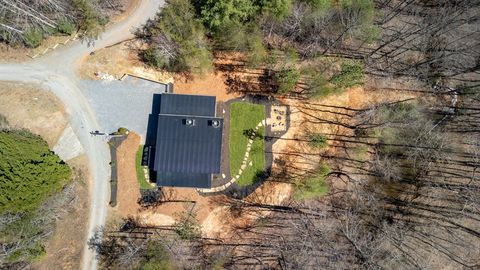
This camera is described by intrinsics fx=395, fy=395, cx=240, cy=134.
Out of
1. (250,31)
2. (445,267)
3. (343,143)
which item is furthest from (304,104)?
(445,267)

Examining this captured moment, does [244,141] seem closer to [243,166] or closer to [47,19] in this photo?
[243,166]

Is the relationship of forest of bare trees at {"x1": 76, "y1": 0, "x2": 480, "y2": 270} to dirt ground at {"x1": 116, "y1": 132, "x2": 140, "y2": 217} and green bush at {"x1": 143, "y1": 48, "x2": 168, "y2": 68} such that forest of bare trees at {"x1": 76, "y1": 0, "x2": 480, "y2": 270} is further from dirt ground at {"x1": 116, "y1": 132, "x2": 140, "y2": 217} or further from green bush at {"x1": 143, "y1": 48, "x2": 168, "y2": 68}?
dirt ground at {"x1": 116, "y1": 132, "x2": 140, "y2": 217}

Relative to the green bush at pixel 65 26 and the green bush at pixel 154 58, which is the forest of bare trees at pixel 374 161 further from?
the green bush at pixel 65 26

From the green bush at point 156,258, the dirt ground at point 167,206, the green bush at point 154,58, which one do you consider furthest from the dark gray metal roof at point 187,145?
the green bush at point 156,258

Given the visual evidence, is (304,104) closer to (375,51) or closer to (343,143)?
(343,143)

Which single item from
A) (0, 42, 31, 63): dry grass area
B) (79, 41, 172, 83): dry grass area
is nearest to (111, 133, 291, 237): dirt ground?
(79, 41, 172, 83): dry grass area

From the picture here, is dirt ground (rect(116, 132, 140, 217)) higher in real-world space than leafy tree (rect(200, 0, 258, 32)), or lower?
lower
